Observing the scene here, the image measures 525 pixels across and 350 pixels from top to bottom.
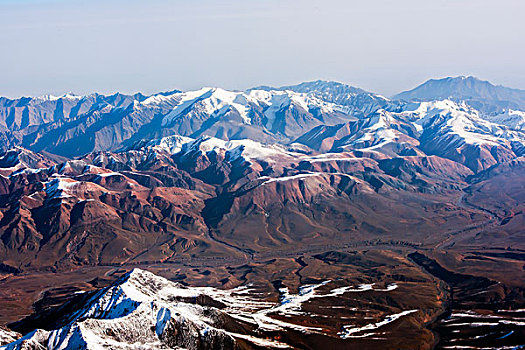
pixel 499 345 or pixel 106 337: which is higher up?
pixel 106 337

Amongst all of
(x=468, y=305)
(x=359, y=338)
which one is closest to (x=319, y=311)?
(x=359, y=338)

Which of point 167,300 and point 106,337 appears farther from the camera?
point 167,300

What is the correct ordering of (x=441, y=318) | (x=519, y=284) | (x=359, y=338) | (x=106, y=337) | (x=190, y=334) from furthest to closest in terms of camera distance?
1. (x=519, y=284)
2. (x=441, y=318)
3. (x=359, y=338)
4. (x=190, y=334)
5. (x=106, y=337)

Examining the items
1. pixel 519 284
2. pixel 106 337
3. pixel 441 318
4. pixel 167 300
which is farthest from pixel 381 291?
pixel 106 337

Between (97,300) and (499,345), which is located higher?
(97,300)

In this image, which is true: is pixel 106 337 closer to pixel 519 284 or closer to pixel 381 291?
pixel 381 291

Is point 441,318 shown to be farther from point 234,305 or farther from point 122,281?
point 122,281

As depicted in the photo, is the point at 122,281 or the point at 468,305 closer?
the point at 122,281

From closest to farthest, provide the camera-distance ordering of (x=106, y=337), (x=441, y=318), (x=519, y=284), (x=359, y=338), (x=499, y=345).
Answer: (x=106, y=337) < (x=499, y=345) < (x=359, y=338) < (x=441, y=318) < (x=519, y=284)

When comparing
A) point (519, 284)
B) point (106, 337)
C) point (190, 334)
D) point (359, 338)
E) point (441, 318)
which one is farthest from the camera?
point (519, 284)
